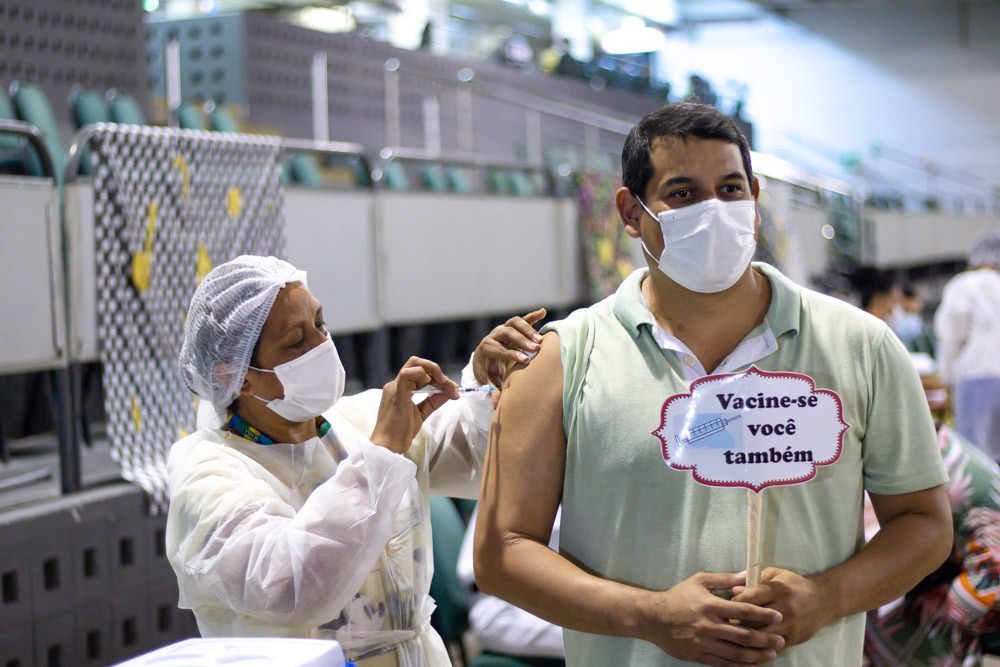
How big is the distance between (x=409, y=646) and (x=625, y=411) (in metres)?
0.58

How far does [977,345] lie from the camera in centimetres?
473

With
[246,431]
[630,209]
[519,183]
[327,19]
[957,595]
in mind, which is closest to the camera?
[630,209]

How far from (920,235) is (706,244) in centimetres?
1237

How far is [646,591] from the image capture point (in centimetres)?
118

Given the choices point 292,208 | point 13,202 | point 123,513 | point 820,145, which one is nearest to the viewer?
point 13,202

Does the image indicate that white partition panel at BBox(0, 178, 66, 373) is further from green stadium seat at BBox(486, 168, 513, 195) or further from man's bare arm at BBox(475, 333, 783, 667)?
green stadium seat at BBox(486, 168, 513, 195)

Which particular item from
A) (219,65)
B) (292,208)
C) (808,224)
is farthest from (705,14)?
(292,208)

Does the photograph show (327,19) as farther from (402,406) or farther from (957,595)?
(402,406)

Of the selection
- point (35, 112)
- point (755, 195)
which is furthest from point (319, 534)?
point (35, 112)

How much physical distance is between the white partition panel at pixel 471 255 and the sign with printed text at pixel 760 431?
3077mm

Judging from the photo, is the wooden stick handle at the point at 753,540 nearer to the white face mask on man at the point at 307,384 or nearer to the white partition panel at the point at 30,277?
the white face mask on man at the point at 307,384

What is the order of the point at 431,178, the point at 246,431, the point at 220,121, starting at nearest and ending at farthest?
the point at 246,431
the point at 220,121
the point at 431,178

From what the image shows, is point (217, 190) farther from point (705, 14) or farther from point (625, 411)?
point (705, 14)

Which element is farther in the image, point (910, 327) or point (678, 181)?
point (910, 327)
